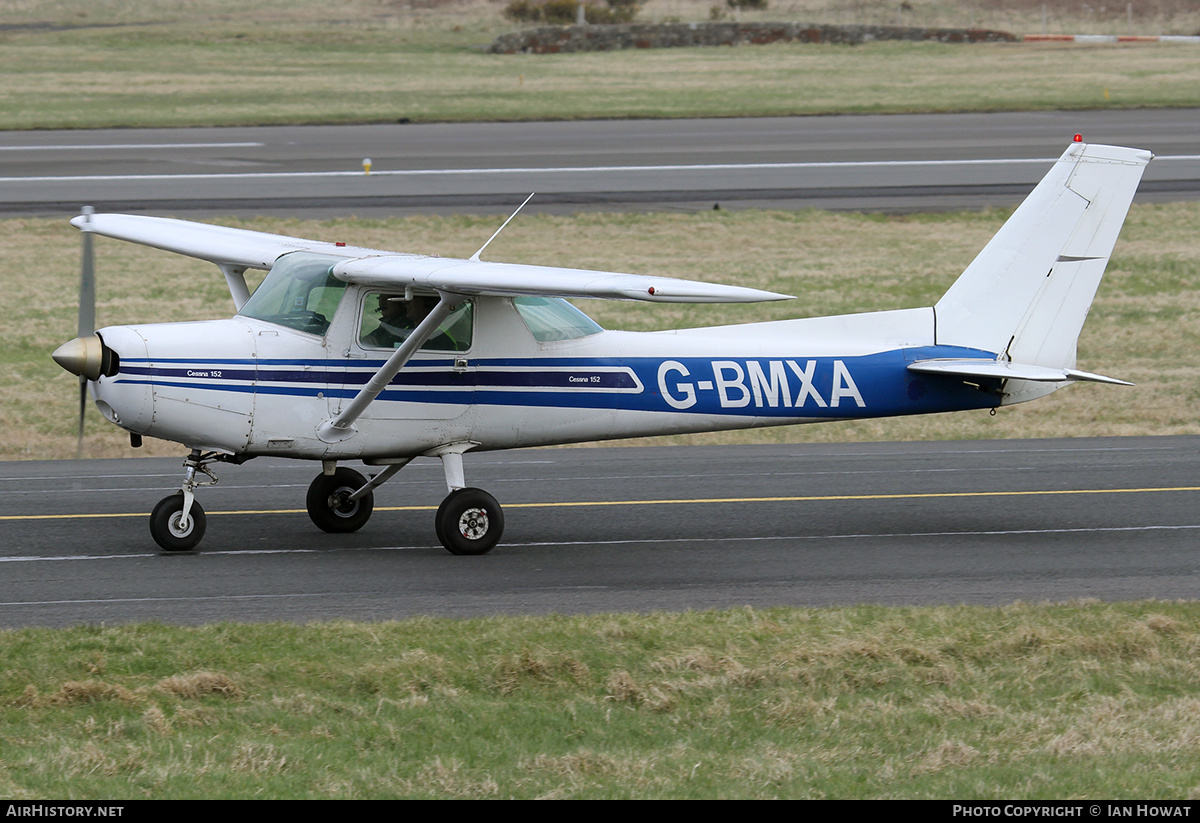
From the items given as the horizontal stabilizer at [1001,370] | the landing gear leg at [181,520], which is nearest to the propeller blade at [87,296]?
the landing gear leg at [181,520]

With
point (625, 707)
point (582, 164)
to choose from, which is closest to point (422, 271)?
point (625, 707)

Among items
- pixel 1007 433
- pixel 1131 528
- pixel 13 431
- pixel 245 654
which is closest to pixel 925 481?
pixel 1131 528

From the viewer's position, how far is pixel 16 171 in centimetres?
3716

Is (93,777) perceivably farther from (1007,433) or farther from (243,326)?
(1007,433)

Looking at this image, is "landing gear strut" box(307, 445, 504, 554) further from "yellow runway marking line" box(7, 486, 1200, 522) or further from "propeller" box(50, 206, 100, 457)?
"propeller" box(50, 206, 100, 457)

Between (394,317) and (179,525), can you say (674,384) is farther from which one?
(179,525)

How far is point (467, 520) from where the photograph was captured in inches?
485

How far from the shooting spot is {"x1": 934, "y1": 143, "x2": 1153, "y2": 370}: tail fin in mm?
13195

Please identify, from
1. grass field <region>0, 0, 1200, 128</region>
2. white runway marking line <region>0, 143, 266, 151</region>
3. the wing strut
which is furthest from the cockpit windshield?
grass field <region>0, 0, 1200, 128</region>

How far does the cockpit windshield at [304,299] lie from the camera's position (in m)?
12.2

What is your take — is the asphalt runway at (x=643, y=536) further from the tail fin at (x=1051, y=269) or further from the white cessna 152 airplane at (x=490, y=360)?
the tail fin at (x=1051, y=269)

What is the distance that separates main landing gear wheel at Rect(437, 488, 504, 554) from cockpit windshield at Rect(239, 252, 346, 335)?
179 cm

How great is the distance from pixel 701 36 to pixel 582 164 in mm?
32039
